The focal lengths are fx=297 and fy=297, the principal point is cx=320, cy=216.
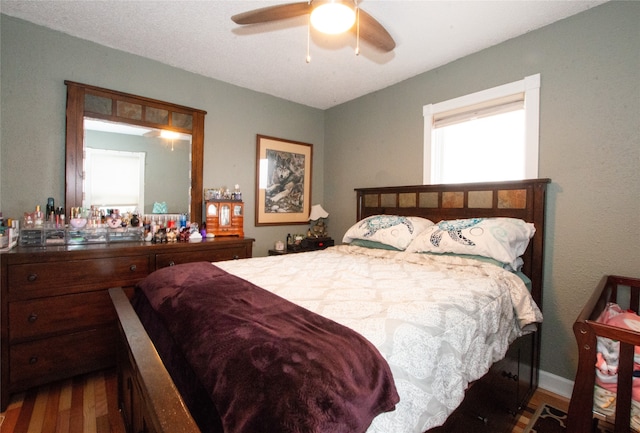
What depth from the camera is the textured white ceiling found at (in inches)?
80.3

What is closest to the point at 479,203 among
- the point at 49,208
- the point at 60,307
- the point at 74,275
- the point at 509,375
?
the point at 509,375

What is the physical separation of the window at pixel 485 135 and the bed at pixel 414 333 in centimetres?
24

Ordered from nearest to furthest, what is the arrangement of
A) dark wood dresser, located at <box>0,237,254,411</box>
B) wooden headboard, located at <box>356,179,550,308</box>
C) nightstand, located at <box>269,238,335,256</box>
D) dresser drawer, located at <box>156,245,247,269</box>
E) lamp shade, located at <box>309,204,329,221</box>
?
dark wood dresser, located at <box>0,237,254,411</box> → wooden headboard, located at <box>356,179,550,308</box> → dresser drawer, located at <box>156,245,247,269</box> → nightstand, located at <box>269,238,335,256</box> → lamp shade, located at <box>309,204,329,221</box>

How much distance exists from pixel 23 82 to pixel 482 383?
3615 millimetres

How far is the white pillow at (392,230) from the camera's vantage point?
245 centimetres

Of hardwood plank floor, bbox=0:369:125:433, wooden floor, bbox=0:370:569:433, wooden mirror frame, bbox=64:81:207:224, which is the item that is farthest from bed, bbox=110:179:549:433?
wooden mirror frame, bbox=64:81:207:224

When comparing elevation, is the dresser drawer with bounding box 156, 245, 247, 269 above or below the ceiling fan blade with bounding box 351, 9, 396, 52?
below

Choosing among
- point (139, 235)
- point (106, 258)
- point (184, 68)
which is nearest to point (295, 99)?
point (184, 68)

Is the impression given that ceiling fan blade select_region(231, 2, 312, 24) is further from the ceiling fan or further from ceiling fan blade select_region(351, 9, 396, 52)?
ceiling fan blade select_region(351, 9, 396, 52)

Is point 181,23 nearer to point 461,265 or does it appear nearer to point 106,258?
point 106,258

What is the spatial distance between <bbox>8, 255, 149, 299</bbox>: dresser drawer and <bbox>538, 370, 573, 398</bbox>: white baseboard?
3110mm

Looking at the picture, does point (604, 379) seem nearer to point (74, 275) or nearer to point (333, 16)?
point (333, 16)

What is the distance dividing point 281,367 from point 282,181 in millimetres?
3149

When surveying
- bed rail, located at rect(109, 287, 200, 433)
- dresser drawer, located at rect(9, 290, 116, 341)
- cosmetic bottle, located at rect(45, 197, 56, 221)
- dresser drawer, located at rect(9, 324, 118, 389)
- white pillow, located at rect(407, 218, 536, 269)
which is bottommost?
dresser drawer, located at rect(9, 324, 118, 389)
